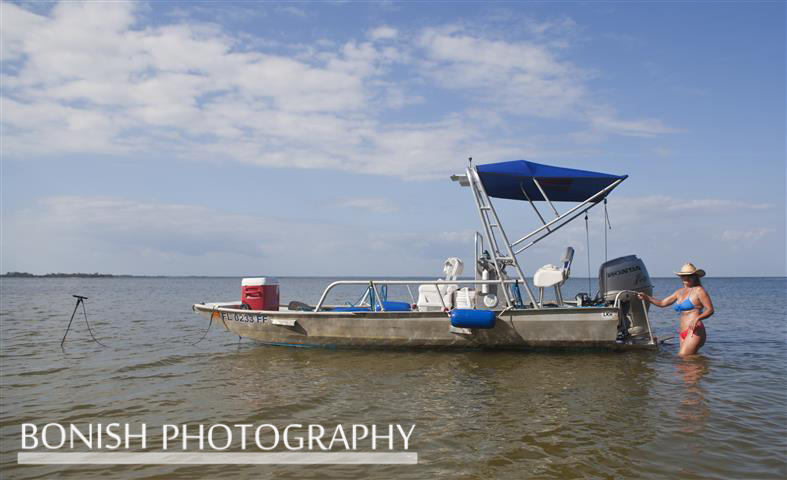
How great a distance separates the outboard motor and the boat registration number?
7.51 metres

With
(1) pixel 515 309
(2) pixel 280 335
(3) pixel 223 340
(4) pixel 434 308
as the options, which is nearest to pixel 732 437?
(1) pixel 515 309

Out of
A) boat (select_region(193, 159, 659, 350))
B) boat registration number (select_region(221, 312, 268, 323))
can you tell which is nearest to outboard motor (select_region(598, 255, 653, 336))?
boat (select_region(193, 159, 659, 350))

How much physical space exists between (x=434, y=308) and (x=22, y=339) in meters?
11.4

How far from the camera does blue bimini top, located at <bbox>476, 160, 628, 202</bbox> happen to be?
408 inches

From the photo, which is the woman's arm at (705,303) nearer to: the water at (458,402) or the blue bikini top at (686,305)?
the blue bikini top at (686,305)

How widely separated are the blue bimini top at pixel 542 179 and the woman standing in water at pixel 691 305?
2322 mm

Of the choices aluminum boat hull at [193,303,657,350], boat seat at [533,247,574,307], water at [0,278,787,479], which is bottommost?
water at [0,278,787,479]

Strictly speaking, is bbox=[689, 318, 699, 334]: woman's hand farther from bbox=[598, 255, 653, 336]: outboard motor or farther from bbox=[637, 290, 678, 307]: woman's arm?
bbox=[598, 255, 653, 336]: outboard motor

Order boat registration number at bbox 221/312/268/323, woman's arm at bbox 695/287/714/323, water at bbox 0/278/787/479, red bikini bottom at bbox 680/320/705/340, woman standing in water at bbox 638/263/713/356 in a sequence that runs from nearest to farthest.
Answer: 1. water at bbox 0/278/787/479
2. woman's arm at bbox 695/287/714/323
3. woman standing in water at bbox 638/263/713/356
4. red bikini bottom at bbox 680/320/705/340
5. boat registration number at bbox 221/312/268/323

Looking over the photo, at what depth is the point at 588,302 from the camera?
10.7 metres

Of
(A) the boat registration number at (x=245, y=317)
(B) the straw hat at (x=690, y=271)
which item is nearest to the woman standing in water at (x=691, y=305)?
(B) the straw hat at (x=690, y=271)

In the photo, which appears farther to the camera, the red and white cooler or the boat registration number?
the red and white cooler

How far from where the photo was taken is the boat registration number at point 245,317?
11.0 meters

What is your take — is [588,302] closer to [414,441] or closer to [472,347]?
[472,347]
